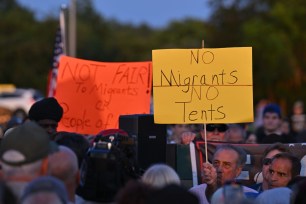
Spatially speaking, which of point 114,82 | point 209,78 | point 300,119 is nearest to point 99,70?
point 114,82

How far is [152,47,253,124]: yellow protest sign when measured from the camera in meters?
8.70

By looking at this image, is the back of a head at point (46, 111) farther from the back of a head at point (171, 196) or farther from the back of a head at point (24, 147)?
the back of a head at point (171, 196)

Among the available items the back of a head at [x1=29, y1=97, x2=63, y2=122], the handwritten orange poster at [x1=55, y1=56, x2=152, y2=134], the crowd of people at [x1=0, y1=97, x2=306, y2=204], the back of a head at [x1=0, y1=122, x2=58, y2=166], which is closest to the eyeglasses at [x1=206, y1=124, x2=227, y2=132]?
the handwritten orange poster at [x1=55, y1=56, x2=152, y2=134]

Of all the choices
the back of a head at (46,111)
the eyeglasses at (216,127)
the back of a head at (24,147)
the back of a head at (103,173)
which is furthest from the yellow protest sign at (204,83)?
A: the back of a head at (24,147)

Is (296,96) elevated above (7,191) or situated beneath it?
elevated above

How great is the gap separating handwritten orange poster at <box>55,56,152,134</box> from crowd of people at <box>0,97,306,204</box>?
199 cm

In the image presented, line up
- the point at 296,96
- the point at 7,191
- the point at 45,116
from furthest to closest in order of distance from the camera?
the point at 296,96, the point at 45,116, the point at 7,191

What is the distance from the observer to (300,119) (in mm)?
19578

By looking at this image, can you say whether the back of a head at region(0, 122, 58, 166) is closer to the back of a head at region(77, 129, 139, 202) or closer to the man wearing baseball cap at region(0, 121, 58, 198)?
the man wearing baseball cap at region(0, 121, 58, 198)

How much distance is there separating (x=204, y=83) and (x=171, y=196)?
3.24 meters

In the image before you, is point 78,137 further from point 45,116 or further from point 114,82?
point 114,82

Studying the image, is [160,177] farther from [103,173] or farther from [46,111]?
[46,111]

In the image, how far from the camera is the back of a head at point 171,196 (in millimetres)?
5602

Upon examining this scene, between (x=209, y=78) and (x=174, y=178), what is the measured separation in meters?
2.63
